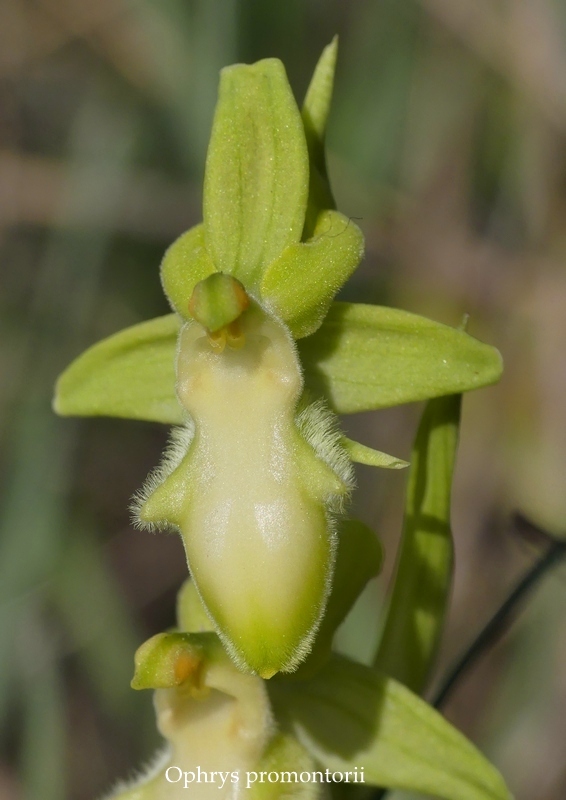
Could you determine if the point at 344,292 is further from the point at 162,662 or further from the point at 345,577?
the point at 162,662

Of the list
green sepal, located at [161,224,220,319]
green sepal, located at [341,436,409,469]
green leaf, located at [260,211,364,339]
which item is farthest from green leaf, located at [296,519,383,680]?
green sepal, located at [161,224,220,319]

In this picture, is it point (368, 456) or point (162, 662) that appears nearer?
point (368, 456)

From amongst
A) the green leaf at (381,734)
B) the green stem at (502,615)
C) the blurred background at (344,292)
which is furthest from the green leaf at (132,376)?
the blurred background at (344,292)

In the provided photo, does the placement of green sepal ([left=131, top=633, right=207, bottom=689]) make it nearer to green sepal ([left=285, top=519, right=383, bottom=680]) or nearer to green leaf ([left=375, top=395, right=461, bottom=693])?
green sepal ([left=285, top=519, right=383, bottom=680])

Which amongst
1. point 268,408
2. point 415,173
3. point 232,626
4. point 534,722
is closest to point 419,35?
point 415,173

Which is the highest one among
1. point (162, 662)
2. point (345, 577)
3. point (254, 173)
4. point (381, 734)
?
point (254, 173)

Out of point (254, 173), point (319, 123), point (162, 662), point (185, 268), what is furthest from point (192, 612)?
point (319, 123)

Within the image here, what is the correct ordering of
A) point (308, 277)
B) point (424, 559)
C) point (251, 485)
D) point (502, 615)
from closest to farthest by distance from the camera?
point (251, 485)
point (308, 277)
point (424, 559)
point (502, 615)

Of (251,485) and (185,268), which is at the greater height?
(185,268)
